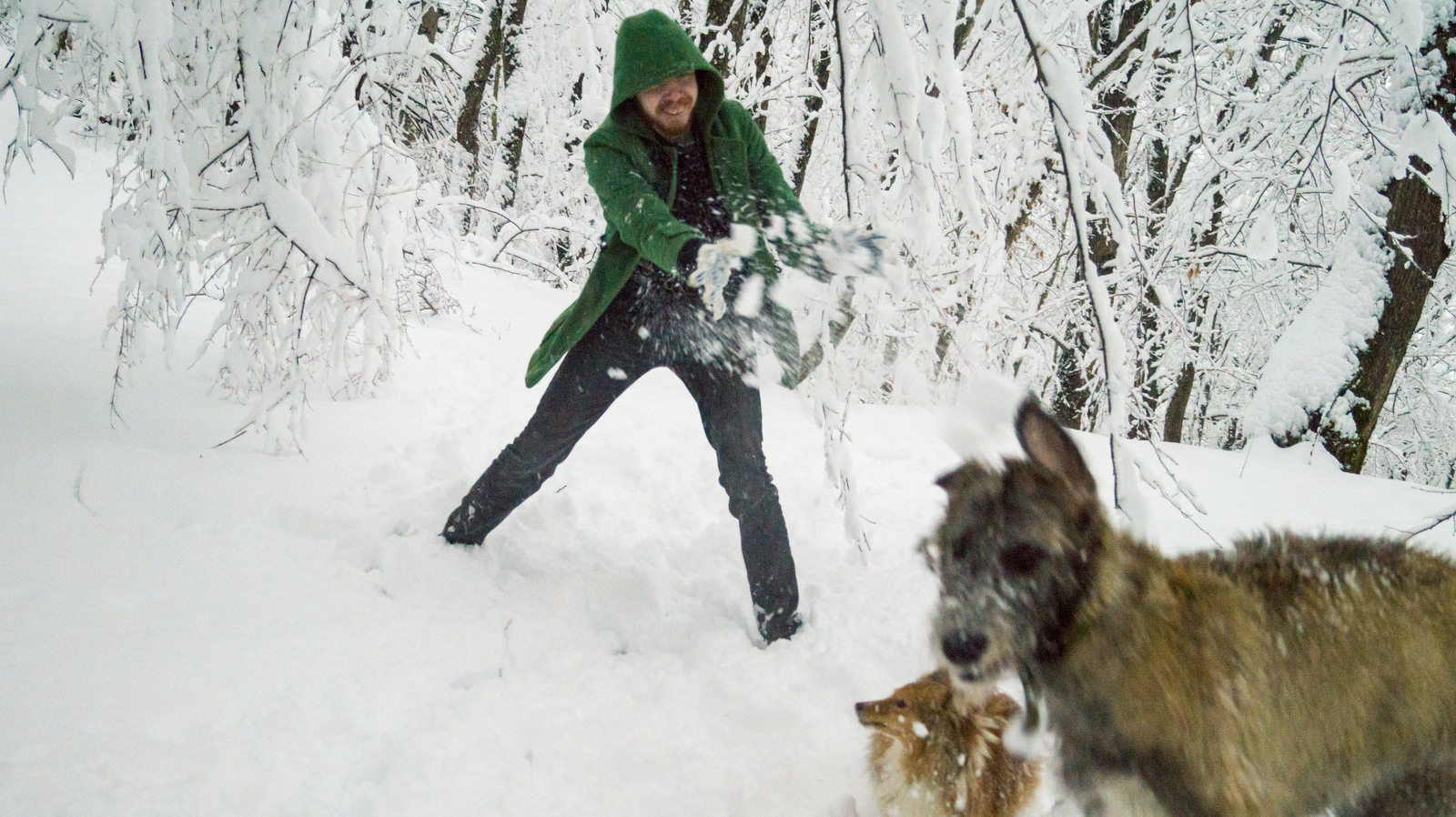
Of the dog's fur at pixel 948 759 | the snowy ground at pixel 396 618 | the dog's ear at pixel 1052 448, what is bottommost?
the snowy ground at pixel 396 618

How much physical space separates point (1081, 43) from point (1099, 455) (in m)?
4.87

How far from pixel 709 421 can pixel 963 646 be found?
4.93 feet

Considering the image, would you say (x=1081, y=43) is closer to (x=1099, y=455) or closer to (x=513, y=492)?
(x=1099, y=455)

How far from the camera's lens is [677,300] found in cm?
258

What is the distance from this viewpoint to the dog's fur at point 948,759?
1.81 m

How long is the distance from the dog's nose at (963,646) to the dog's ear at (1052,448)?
306 millimetres

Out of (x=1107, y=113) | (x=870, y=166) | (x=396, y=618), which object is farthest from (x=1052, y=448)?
(x=1107, y=113)

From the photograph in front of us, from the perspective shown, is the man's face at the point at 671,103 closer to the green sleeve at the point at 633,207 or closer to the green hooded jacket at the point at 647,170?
the green hooded jacket at the point at 647,170

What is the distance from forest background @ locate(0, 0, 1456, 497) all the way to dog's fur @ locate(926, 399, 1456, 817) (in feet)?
1.73

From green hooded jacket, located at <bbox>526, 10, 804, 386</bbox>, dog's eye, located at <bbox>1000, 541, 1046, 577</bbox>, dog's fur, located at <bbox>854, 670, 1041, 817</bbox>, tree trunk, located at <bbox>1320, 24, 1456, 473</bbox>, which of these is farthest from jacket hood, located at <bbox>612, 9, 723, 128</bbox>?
tree trunk, located at <bbox>1320, 24, 1456, 473</bbox>

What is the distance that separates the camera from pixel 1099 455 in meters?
4.89

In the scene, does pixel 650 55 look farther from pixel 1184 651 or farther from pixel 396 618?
pixel 1184 651

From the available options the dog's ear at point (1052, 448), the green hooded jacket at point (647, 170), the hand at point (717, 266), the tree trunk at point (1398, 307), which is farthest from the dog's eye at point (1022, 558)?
the tree trunk at point (1398, 307)

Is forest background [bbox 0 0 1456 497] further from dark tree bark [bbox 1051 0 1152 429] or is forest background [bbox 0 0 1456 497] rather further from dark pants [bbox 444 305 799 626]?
dark pants [bbox 444 305 799 626]
